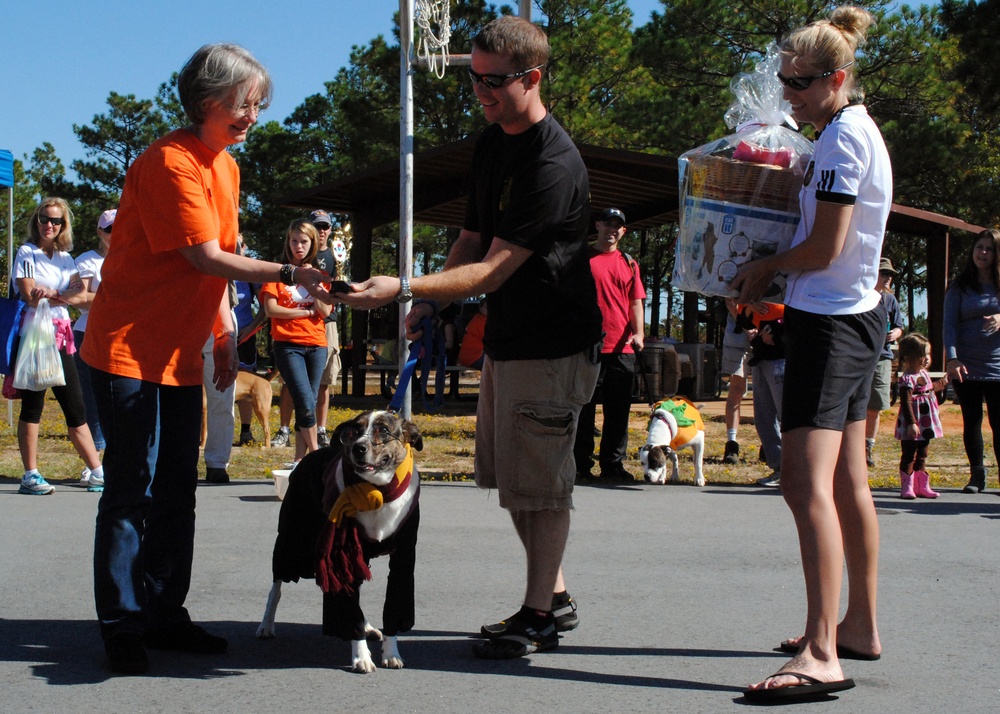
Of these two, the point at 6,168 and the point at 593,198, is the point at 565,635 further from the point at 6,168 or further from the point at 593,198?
the point at 593,198

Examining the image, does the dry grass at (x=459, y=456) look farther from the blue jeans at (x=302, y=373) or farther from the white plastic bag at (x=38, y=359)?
the white plastic bag at (x=38, y=359)

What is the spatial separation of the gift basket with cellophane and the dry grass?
5291 millimetres

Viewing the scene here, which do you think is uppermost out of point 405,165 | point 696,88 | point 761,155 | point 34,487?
point 696,88

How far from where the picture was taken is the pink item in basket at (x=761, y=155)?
3.76 metres

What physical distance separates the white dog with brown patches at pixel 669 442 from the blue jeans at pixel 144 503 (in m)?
5.04

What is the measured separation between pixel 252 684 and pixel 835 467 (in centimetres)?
210

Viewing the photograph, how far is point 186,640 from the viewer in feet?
13.3

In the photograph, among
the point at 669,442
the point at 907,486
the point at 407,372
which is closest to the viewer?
the point at 407,372

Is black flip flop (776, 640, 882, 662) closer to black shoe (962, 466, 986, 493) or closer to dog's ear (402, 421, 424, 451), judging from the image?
dog's ear (402, 421, 424, 451)

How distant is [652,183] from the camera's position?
16594 mm

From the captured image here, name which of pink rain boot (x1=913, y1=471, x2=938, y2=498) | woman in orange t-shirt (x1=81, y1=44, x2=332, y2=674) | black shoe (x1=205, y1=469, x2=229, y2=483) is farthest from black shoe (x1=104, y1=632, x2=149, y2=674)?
pink rain boot (x1=913, y1=471, x2=938, y2=498)

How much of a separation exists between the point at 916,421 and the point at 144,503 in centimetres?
597

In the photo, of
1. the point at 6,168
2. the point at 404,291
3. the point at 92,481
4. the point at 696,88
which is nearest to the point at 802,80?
the point at 404,291

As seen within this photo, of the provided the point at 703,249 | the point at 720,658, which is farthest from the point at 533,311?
the point at 720,658
